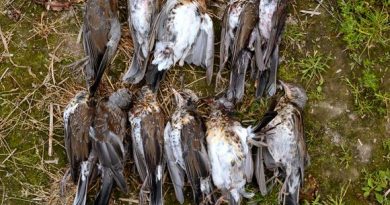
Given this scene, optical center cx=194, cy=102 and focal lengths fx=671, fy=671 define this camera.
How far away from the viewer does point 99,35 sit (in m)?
5.72

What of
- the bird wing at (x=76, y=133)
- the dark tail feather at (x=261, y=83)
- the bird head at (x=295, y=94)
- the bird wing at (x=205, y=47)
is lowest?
the bird wing at (x=76, y=133)

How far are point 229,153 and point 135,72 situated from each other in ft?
3.49

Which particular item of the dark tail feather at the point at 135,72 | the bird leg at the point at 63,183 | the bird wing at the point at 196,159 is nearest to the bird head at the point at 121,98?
the dark tail feather at the point at 135,72

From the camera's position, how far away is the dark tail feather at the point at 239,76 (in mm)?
5727

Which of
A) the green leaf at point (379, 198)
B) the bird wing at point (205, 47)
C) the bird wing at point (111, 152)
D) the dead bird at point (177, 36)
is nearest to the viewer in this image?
the bird wing at point (111, 152)

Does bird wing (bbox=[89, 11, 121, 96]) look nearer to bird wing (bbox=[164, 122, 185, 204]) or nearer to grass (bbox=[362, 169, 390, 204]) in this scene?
bird wing (bbox=[164, 122, 185, 204])

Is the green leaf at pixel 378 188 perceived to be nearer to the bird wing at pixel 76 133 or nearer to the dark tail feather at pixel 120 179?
the dark tail feather at pixel 120 179

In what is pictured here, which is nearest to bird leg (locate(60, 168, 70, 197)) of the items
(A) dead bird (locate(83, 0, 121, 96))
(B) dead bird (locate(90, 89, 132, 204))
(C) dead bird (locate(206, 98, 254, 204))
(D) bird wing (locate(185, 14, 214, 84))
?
(B) dead bird (locate(90, 89, 132, 204))

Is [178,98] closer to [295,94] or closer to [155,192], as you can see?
[155,192]

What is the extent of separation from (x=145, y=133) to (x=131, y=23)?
0.96 meters

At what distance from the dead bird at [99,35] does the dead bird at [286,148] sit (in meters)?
1.42

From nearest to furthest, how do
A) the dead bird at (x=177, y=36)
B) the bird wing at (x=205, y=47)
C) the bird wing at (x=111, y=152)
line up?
1. the bird wing at (x=111, y=152)
2. the dead bird at (x=177, y=36)
3. the bird wing at (x=205, y=47)

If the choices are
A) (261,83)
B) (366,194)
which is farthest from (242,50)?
(366,194)

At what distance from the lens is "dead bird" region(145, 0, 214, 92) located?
18.6ft
